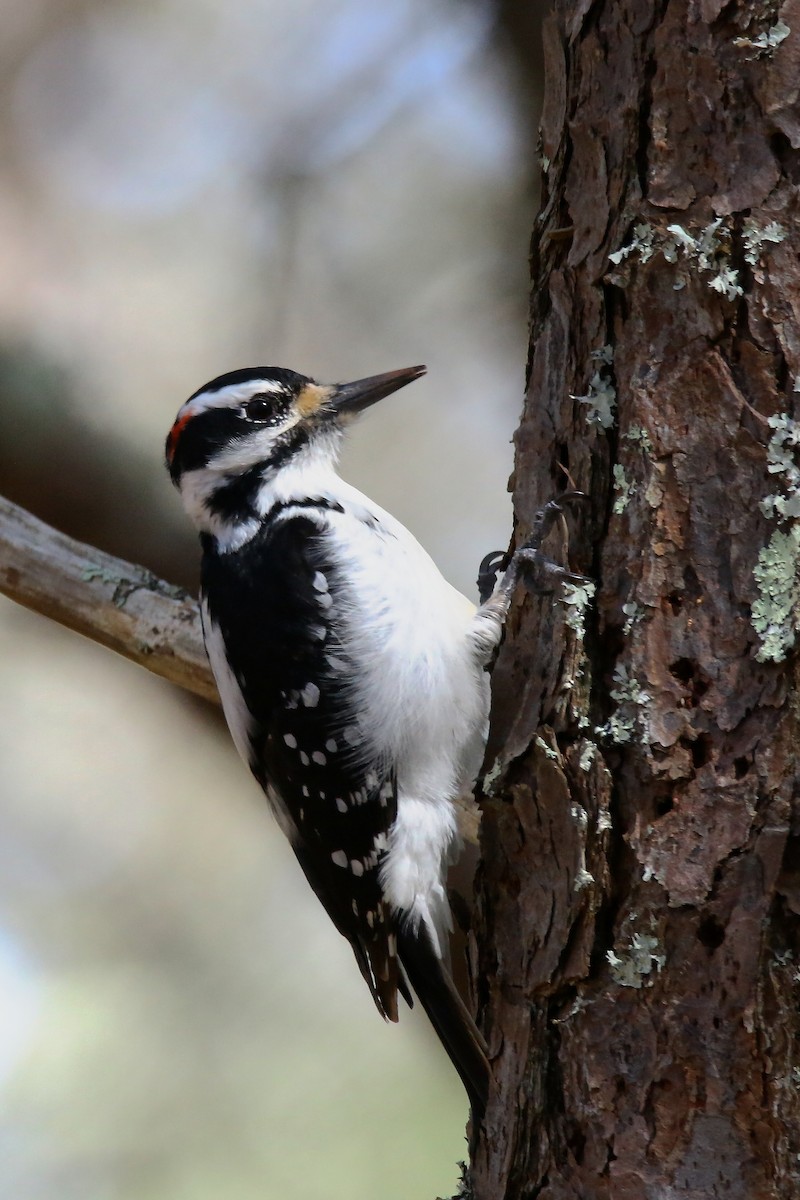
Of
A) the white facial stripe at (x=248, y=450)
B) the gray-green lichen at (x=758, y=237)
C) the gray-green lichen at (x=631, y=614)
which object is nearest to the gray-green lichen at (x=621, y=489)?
the gray-green lichen at (x=631, y=614)

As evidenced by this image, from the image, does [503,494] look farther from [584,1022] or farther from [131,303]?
[584,1022]

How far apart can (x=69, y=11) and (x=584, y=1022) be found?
9.69 feet

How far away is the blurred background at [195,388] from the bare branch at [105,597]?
2.28ft

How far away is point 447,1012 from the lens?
163cm

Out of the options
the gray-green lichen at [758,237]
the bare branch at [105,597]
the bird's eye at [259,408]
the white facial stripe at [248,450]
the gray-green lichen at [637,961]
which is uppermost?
the bird's eye at [259,408]

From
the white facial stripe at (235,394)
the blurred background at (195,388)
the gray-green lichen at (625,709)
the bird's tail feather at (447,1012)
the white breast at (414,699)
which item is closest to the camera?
the gray-green lichen at (625,709)

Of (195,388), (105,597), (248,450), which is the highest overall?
(195,388)

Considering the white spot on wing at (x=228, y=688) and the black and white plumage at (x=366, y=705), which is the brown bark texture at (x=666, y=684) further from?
the white spot on wing at (x=228, y=688)

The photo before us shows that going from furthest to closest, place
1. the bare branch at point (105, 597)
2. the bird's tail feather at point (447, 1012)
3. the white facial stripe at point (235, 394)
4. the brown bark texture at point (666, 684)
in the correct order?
1. the bare branch at point (105, 597)
2. the white facial stripe at point (235, 394)
3. the bird's tail feather at point (447, 1012)
4. the brown bark texture at point (666, 684)

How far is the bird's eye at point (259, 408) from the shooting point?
2016 millimetres

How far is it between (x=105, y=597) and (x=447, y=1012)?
1.01m

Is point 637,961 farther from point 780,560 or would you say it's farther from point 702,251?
point 702,251

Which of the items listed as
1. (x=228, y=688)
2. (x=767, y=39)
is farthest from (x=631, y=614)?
(x=228, y=688)

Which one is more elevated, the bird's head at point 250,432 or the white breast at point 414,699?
the bird's head at point 250,432
